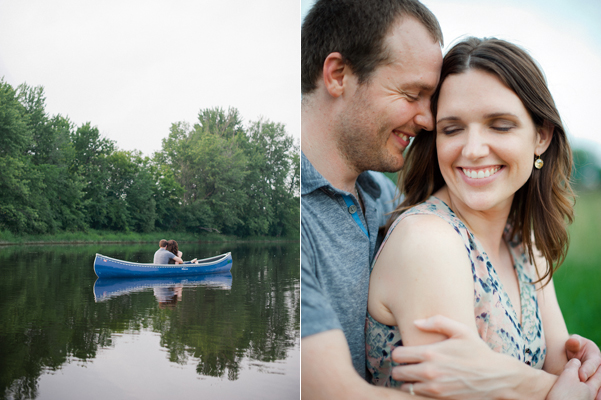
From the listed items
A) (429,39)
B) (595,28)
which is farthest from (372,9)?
(595,28)

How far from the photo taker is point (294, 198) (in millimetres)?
3975

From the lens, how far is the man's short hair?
1.18 m

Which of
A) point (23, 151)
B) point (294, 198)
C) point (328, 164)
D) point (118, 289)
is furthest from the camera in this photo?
point (118, 289)

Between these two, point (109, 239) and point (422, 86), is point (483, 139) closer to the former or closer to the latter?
point (422, 86)

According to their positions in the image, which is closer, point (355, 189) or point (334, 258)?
point (334, 258)

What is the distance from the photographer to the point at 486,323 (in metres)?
1.05

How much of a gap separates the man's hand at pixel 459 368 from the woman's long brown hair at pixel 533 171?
0.40m

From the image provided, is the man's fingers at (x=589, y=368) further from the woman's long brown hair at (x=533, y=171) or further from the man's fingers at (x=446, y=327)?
the man's fingers at (x=446, y=327)

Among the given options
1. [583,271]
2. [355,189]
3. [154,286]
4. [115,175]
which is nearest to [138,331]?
[154,286]

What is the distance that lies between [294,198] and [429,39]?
2.87 meters

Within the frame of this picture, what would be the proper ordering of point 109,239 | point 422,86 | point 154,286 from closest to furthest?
point 422,86
point 109,239
point 154,286

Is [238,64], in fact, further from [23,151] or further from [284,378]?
[284,378]

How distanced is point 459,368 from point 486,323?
169 millimetres

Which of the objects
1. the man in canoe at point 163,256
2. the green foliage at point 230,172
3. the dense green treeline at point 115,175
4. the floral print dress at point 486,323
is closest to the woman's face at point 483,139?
the floral print dress at point 486,323
